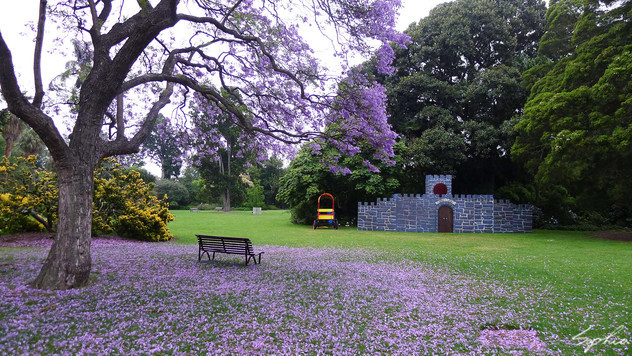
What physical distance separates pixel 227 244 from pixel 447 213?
15.1 m

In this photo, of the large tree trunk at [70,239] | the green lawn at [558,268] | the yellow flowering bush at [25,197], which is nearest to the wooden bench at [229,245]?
the large tree trunk at [70,239]

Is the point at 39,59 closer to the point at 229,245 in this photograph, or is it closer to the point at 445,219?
the point at 229,245

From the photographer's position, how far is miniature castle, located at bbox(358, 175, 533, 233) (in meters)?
20.7

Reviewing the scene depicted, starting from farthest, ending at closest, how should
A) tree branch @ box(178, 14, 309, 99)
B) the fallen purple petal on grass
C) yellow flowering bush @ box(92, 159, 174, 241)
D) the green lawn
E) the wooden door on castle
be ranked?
1. the wooden door on castle
2. yellow flowering bush @ box(92, 159, 174, 241)
3. tree branch @ box(178, 14, 309, 99)
4. the green lawn
5. the fallen purple petal on grass

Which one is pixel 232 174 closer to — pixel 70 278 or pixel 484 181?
pixel 484 181

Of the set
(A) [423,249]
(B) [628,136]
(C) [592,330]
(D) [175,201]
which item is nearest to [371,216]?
(A) [423,249]

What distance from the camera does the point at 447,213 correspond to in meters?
20.9

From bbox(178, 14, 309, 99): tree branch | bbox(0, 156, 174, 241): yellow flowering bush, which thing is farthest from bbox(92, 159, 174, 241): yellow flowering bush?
bbox(178, 14, 309, 99): tree branch

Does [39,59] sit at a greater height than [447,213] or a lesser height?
greater

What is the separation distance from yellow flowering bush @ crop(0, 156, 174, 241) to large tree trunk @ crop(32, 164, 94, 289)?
652 centimetres

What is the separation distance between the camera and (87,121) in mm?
6590

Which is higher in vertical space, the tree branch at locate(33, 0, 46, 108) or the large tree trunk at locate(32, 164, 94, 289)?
the tree branch at locate(33, 0, 46, 108)

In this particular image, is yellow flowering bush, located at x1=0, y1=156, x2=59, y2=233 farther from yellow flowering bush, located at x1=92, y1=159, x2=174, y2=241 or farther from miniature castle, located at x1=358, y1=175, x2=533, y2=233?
miniature castle, located at x1=358, y1=175, x2=533, y2=233

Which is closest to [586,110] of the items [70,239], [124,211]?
[70,239]
